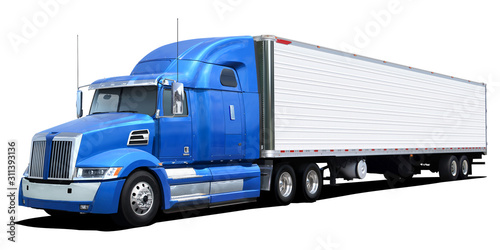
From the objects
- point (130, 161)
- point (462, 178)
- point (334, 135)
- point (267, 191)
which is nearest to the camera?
point (130, 161)

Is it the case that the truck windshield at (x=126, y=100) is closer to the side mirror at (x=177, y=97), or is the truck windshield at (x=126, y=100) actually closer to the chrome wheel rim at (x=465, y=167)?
the side mirror at (x=177, y=97)

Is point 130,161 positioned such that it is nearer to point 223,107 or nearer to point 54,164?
point 54,164

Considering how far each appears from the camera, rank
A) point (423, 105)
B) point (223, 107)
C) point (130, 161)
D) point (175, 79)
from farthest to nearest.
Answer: point (423, 105) → point (223, 107) → point (175, 79) → point (130, 161)

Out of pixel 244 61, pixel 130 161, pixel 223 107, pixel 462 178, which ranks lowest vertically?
pixel 462 178

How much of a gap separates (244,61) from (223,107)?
1.41m

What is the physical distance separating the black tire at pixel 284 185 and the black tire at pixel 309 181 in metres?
0.26

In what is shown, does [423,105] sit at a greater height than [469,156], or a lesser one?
greater

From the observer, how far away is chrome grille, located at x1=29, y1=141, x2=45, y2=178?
37.5 feet

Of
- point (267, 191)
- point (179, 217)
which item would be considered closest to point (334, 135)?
point (267, 191)

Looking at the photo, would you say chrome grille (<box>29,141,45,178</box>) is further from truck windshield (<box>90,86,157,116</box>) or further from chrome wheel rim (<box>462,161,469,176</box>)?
chrome wheel rim (<box>462,161,469,176</box>)

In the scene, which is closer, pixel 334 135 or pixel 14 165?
pixel 14 165

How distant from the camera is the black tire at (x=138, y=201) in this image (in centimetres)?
1095

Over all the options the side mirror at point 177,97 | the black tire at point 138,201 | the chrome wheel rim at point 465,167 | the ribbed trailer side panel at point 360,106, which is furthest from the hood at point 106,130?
the chrome wheel rim at point 465,167

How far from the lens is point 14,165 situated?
11.1 m
